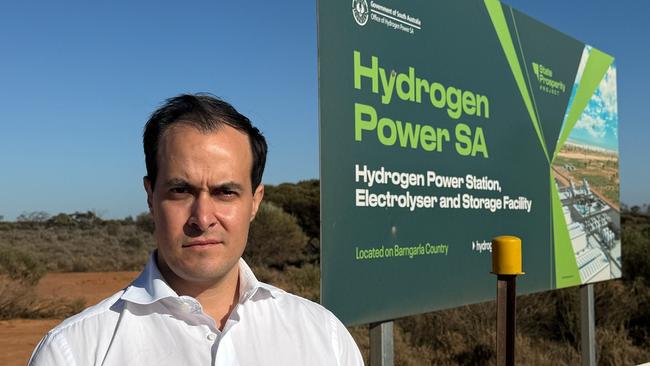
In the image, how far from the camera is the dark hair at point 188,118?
1.82 meters

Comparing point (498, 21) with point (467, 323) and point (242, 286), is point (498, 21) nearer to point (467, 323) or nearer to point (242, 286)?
point (242, 286)

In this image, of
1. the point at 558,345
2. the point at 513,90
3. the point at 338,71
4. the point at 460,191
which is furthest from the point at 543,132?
the point at 558,345

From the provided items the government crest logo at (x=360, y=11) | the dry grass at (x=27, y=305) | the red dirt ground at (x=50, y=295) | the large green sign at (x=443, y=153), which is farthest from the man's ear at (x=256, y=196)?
the dry grass at (x=27, y=305)

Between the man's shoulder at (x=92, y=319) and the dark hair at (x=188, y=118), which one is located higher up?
the dark hair at (x=188, y=118)

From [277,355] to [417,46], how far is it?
268 centimetres

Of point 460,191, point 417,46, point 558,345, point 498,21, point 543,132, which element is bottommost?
point 558,345

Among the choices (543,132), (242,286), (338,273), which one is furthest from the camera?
(543,132)

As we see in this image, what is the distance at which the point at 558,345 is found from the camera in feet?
31.0

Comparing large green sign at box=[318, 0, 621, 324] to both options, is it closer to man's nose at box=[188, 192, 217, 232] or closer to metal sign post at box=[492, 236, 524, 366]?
metal sign post at box=[492, 236, 524, 366]

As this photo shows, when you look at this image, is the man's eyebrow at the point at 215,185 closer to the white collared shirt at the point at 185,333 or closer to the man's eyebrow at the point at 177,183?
the man's eyebrow at the point at 177,183

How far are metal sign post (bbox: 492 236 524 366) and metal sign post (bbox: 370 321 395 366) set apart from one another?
1136 mm

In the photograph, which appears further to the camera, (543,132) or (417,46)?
(543,132)

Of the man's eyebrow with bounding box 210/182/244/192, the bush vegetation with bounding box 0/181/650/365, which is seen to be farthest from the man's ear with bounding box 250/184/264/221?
the bush vegetation with bounding box 0/181/650/365

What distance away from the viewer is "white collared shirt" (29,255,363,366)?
5.33 ft
